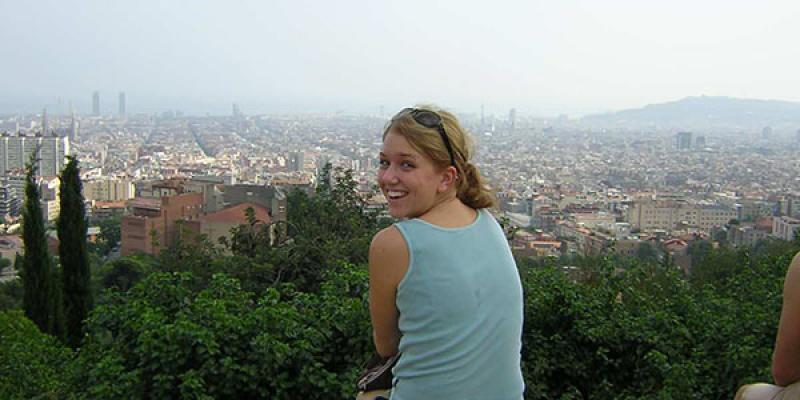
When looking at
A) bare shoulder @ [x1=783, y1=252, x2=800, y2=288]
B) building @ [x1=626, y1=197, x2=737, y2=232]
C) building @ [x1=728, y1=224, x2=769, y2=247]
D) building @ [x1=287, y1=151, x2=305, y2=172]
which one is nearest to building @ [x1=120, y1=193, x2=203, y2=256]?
building @ [x1=728, y1=224, x2=769, y2=247]

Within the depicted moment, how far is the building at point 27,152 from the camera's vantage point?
4784cm

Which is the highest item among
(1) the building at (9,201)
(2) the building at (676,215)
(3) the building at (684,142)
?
(3) the building at (684,142)

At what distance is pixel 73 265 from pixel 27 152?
1683 inches

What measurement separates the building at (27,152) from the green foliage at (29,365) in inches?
1733

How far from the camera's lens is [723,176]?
43.4 meters

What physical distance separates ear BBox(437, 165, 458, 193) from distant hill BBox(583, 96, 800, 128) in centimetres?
7889

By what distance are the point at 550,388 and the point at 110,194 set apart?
137 feet

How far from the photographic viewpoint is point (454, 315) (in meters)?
1.33

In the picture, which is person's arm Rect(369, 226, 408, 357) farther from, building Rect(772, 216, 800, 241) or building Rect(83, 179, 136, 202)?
building Rect(83, 179, 136, 202)

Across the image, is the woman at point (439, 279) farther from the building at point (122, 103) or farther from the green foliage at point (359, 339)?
the building at point (122, 103)

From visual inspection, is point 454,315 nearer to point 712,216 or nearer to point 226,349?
point 226,349

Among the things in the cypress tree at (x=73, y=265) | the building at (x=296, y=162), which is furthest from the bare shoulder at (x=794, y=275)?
the building at (x=296, y=162)

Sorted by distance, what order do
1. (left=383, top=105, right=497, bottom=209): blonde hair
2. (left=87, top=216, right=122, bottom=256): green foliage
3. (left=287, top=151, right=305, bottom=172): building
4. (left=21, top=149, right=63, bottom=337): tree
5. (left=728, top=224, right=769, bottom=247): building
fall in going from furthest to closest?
(left=287, top=151, right=305, bottom=172): building
(left=87, top=216, right=122, bottom=256): green foliage
(left=728, top=224, right=769, bottom=247): building
(left=21, top=149, right=63, bottom=337): tree
(left=383, top=105, right=497, bottom=209): blonde hair

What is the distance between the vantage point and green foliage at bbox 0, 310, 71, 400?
177 inches
